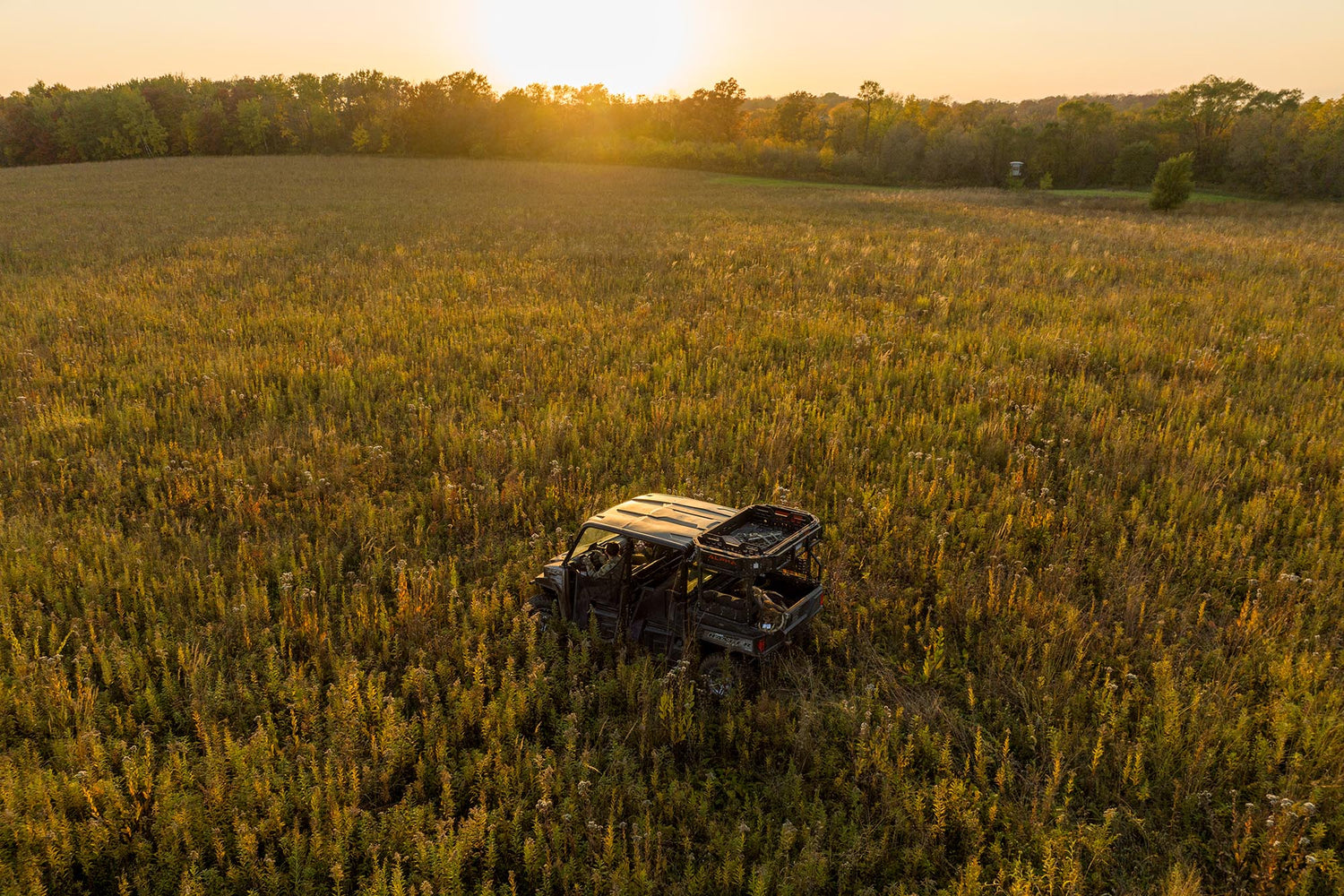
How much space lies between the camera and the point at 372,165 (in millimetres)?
A: 74938

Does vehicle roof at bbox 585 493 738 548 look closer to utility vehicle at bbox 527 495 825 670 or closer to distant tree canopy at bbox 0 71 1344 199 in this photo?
utility vehicle at bbox 527 495 825 670

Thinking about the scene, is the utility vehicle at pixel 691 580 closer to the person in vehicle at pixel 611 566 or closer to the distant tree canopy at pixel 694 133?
the person in vehicle at pixel 611 566

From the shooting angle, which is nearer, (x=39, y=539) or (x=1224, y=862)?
(x=1224, y=862)

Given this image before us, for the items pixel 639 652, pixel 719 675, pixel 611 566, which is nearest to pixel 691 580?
pixel 611 566

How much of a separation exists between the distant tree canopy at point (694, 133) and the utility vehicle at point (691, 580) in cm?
9376

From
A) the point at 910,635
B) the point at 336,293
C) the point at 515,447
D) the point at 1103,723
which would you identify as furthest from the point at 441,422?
the point at 336,293

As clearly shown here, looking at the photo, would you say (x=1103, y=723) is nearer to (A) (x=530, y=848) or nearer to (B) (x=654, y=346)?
(A) (x=530, y=848)

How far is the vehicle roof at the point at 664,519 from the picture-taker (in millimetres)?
5560

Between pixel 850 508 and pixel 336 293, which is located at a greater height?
pixel 336 293

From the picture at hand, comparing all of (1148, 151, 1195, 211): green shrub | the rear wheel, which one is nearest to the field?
the rear wheel

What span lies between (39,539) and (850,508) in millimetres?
8329

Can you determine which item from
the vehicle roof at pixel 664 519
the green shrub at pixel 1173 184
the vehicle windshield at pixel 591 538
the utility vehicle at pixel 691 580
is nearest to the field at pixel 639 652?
the utility vehicle at pixel 691 580

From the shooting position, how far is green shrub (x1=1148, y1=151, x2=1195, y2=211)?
48062 millimetres

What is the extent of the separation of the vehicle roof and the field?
1037 mm
